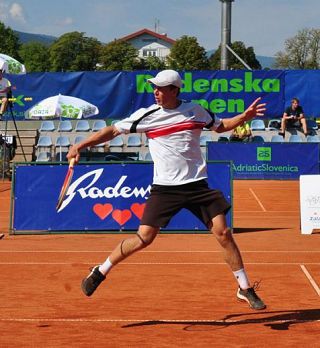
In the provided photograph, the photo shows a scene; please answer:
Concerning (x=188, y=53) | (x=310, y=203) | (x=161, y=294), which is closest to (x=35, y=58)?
(x=188, y=53)

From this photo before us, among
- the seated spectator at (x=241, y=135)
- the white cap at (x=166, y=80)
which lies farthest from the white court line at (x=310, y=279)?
the seated spectator at (x=241, y=135)

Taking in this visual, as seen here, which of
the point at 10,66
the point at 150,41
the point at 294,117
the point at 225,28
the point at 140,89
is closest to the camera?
the point at 294,117

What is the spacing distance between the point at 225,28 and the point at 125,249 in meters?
27.7

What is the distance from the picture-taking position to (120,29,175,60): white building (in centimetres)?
15875

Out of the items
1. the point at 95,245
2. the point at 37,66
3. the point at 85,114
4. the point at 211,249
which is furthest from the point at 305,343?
the point at 37,66

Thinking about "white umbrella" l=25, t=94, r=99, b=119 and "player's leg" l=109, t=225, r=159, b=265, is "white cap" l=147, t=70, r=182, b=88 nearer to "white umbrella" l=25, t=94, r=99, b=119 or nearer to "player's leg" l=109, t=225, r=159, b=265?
"player's leg" l=109, t=225, r=159, b=265

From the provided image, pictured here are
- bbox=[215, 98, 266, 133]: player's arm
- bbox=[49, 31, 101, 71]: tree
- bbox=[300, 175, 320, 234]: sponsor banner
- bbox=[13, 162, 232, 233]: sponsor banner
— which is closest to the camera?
bbox=[215, 98, 266, 133]: player's arm

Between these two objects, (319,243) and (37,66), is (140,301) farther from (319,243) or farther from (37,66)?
(37,66)

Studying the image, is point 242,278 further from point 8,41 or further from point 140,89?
point 8,41

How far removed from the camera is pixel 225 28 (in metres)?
33.6

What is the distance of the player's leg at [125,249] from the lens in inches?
270

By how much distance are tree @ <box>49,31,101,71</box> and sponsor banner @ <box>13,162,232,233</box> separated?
84272 mm

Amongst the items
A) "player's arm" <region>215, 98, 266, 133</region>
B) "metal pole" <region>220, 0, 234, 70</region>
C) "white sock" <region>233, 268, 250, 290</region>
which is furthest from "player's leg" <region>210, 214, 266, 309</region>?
"metal pole" <region>220, 0, 234, 70</region>

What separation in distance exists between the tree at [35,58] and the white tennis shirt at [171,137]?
9700cm
